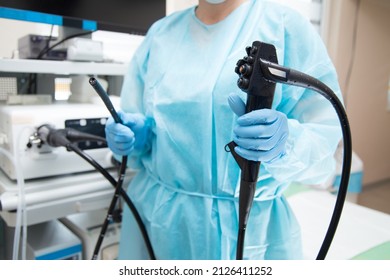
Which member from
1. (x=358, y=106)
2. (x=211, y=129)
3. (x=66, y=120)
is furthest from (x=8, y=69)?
(x=358, y=106)

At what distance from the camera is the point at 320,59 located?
2.05 feet

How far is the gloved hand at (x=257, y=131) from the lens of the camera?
1.62 feet

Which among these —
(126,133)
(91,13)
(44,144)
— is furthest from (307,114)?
(91,13)

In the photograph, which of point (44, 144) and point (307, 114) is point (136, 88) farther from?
point (307, 114)

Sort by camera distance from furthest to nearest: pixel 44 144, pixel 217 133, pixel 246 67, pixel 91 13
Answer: pixel 91 13 < pixel 44 144 < pixel 217 133 < pixel 246 67

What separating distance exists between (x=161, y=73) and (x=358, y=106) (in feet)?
4.42

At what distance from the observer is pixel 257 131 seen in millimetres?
494

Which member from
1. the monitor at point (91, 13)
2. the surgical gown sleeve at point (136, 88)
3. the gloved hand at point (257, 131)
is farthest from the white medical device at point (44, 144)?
the gloved hand at point (257, 131)

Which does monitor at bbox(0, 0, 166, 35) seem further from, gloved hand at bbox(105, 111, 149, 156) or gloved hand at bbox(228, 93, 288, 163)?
gloved hand at bbox(228, 93, 288, 163)

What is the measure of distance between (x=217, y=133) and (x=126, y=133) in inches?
8.5

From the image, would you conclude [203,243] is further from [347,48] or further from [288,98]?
[347,48]

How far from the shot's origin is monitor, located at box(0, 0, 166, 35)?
0.92m

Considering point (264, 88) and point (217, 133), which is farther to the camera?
point (217, 133)

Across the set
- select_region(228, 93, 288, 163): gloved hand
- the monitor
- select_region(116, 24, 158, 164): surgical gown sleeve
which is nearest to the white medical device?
select_region(116, 24, 158, 164): surgical gown sleeve
